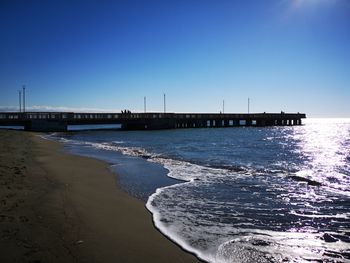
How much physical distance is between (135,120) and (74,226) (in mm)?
68813

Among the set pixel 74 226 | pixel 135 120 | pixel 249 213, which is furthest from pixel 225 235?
pixel 135 120

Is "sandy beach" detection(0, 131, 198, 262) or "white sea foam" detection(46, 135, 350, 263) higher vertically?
"sandy beach" detection(0, 131, 198, 262)

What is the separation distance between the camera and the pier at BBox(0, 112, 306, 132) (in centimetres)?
6188

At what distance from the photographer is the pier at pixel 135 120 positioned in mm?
61875

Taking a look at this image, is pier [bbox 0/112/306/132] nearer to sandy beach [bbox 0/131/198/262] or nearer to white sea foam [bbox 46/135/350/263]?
sandy beach [bbox 0/131/198/262]

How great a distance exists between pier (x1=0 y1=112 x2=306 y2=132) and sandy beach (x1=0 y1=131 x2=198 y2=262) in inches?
2130

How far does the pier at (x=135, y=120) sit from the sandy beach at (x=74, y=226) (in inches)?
2130

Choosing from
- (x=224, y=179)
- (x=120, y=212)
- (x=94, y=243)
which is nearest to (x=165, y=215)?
(x=120, y=212)

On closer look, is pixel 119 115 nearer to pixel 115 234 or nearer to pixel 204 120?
pixel 204 120

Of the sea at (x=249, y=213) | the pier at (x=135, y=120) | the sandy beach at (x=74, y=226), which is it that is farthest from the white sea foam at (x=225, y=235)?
the pier at (x=135, y=120)

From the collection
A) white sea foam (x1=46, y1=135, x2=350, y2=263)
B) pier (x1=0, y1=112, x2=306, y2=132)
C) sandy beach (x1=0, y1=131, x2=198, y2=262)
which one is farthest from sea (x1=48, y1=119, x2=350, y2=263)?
pier (x1=0, y1=112, x2=306, y2=132)

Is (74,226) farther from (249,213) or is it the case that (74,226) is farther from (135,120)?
(135,120)

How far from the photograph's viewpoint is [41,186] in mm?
10625

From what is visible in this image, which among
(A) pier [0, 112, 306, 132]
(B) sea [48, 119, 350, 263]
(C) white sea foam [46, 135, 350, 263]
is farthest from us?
(A) pier [0, 112, 306, 132]
